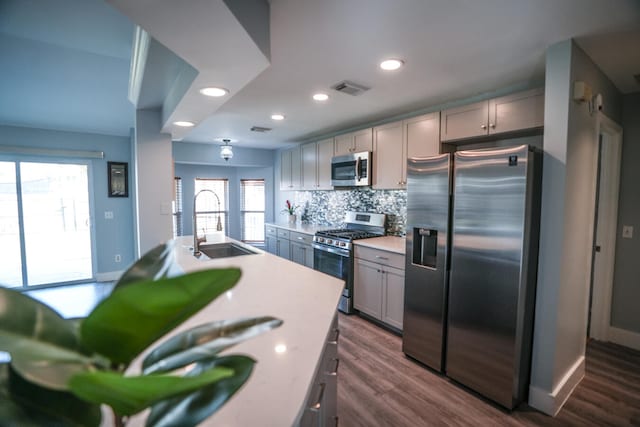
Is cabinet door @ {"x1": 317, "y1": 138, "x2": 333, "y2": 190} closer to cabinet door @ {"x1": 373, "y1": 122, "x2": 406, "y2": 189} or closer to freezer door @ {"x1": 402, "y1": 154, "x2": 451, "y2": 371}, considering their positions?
cabinet door @ {"x1": 373, "y1": 122, "x2": 406, "y2": 189}

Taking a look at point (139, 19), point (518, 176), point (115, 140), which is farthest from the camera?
point (115, 140)

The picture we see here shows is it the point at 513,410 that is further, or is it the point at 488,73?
the point at 488,73

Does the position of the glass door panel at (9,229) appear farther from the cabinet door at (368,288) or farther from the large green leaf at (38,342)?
the large green leaf at (38,342)

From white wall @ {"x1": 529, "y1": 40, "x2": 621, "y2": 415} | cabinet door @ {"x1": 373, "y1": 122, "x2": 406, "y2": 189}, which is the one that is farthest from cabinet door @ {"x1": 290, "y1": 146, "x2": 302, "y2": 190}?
white wall @ {"x1": 529, "y1": 40, "x2": 621, "y2": 415}

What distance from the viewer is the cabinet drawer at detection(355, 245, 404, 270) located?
3.01 metres

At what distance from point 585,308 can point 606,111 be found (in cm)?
164

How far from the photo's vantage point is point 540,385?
2.07 m

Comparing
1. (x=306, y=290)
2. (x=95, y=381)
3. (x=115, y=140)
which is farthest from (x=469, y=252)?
(x=115, y=140)

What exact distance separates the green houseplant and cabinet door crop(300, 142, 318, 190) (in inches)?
175

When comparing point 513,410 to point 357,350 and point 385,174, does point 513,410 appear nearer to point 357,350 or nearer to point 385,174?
point 357,350

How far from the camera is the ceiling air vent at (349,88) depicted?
255 cm

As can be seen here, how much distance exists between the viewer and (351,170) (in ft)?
13.0

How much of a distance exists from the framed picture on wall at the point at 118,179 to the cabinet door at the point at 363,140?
3.85 metres

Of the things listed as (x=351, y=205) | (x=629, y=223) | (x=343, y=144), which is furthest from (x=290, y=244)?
(x=629, y=223)
